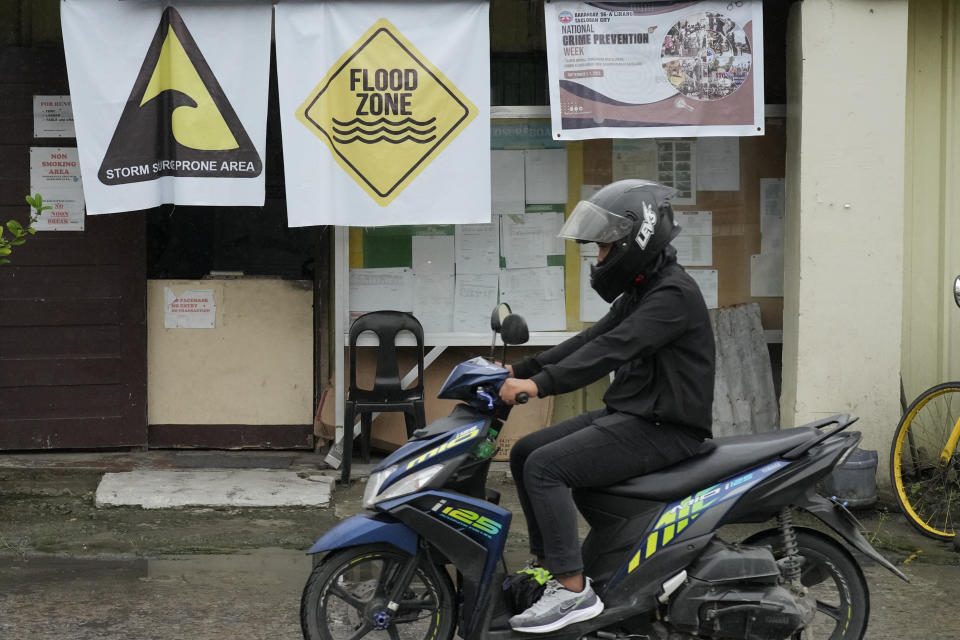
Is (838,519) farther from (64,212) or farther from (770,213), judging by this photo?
(64,212)

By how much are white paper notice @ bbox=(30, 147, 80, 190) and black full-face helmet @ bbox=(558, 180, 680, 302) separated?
483cm

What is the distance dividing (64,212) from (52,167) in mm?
314

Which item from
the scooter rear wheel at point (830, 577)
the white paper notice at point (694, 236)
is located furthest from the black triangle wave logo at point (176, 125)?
the scooter rear wheel at point (830, 577)

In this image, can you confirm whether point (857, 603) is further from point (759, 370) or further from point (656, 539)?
point (759, 370)

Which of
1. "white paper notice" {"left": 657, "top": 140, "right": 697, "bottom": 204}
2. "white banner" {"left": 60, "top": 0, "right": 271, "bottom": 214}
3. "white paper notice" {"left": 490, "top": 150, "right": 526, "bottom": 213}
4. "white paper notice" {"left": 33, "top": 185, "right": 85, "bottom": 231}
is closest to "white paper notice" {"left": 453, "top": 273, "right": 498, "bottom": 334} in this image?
"white paper notice" {"left": 490, "top": 150, "right": 526, "bottom": 213}

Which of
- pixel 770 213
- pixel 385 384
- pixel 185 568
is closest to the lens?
pixel 185 568

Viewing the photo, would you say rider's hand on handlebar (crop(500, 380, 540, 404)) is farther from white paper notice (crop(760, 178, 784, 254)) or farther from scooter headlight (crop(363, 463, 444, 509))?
white paper notice (crop(760, 178, 784, 254))

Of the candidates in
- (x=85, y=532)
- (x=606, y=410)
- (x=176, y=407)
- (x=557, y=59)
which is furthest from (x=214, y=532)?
(x=557, y=59)

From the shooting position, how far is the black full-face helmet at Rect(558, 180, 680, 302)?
428 cm

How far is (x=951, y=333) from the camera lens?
7.64m

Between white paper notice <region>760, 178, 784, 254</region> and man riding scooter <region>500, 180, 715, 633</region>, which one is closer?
man riding scooter <region>500, 180, 715, 633</region>

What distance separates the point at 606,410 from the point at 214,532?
9.92 ft

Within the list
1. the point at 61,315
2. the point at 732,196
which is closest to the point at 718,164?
the point at 732,196

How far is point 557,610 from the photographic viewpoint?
4.19 metres
